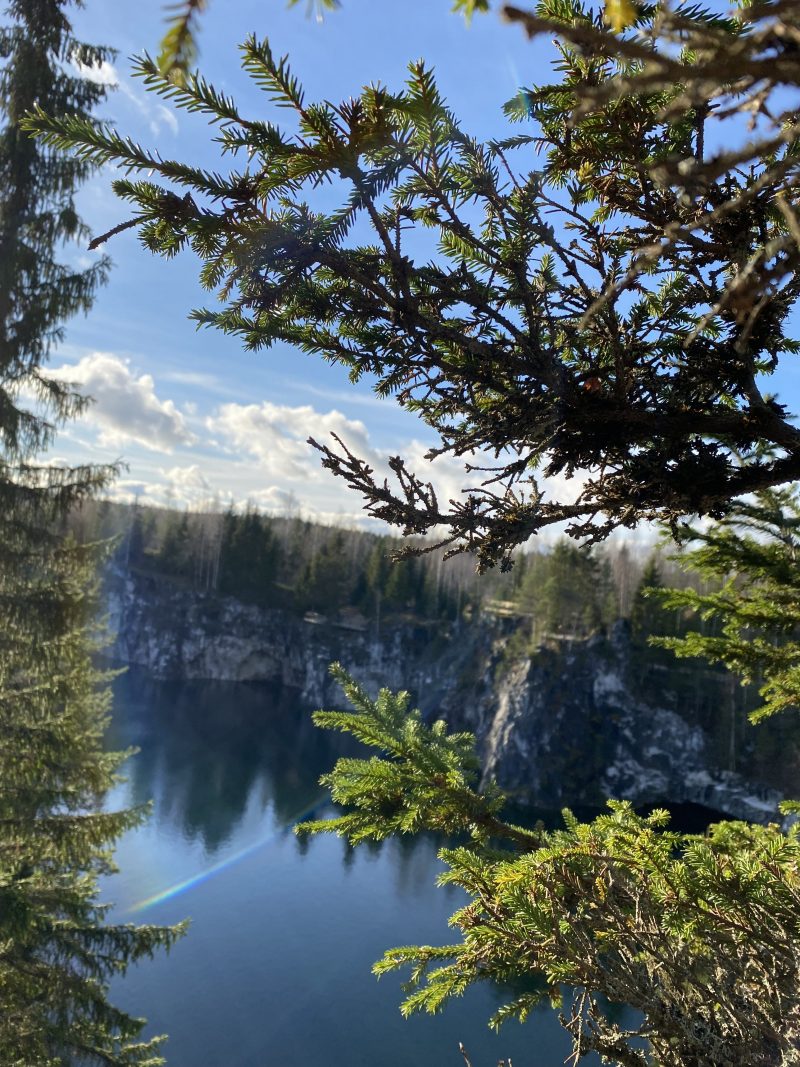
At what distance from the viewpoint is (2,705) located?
5961 millimetres

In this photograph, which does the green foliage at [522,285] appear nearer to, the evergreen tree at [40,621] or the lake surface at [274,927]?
the evergreen tree at [40,621]

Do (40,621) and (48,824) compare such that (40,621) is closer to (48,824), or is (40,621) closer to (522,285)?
(48,824)

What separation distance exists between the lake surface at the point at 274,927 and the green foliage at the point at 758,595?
13119 mm

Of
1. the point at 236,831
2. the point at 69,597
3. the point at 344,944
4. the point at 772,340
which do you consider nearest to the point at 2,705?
the point at 69,597

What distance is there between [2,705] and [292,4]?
6733 mm

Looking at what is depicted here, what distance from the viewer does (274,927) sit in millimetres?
16969

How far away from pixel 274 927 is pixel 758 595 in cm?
1777

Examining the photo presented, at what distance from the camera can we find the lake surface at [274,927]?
A: 42.8ft

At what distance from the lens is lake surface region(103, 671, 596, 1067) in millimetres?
13039

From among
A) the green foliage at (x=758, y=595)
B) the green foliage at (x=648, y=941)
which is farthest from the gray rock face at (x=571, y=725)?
the green foliage at (x=648, y=941)

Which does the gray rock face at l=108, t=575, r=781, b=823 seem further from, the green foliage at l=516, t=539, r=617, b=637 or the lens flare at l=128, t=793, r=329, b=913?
the lens flare at l=128, t=793, r=329, b=913

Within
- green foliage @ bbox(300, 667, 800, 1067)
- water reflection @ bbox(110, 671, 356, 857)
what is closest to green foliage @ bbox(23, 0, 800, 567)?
green foliage @ bbox(300, 667, 800, 1067)

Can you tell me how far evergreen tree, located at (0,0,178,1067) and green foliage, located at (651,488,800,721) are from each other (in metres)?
5.29

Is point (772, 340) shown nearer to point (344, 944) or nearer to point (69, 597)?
point (69, 597)
